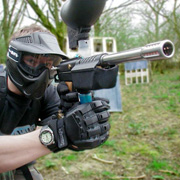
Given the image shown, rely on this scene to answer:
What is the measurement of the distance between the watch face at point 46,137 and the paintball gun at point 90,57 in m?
0.28

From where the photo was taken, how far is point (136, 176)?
2.84m

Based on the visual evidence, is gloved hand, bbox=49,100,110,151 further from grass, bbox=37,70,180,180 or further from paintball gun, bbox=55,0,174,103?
grass, bbox=37,70,180,180

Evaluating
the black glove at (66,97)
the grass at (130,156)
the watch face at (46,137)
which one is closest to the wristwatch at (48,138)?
the watch face at (46,137)

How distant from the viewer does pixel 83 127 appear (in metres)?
1.21

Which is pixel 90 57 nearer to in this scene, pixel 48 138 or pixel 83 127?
pixel 83 127

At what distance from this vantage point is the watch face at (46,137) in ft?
4.18

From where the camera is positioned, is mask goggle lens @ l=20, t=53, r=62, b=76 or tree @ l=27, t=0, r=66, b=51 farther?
tree @ l=27, t=0, r=66, b=51

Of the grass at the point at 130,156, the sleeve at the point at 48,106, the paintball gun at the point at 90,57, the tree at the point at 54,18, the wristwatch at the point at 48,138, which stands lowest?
the grass at the point at 130,156

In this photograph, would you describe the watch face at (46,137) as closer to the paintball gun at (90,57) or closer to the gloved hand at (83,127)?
the gloved hand at (83,127)

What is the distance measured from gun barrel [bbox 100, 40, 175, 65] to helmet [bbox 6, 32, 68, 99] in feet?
1.86

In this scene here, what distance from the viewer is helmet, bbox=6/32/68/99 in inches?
57.4

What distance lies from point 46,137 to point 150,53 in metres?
0.77

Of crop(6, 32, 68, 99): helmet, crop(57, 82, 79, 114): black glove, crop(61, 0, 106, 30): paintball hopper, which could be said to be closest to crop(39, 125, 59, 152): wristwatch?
crop(57, 82, 79, 114): black glove

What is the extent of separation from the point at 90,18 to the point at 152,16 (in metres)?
11.7
